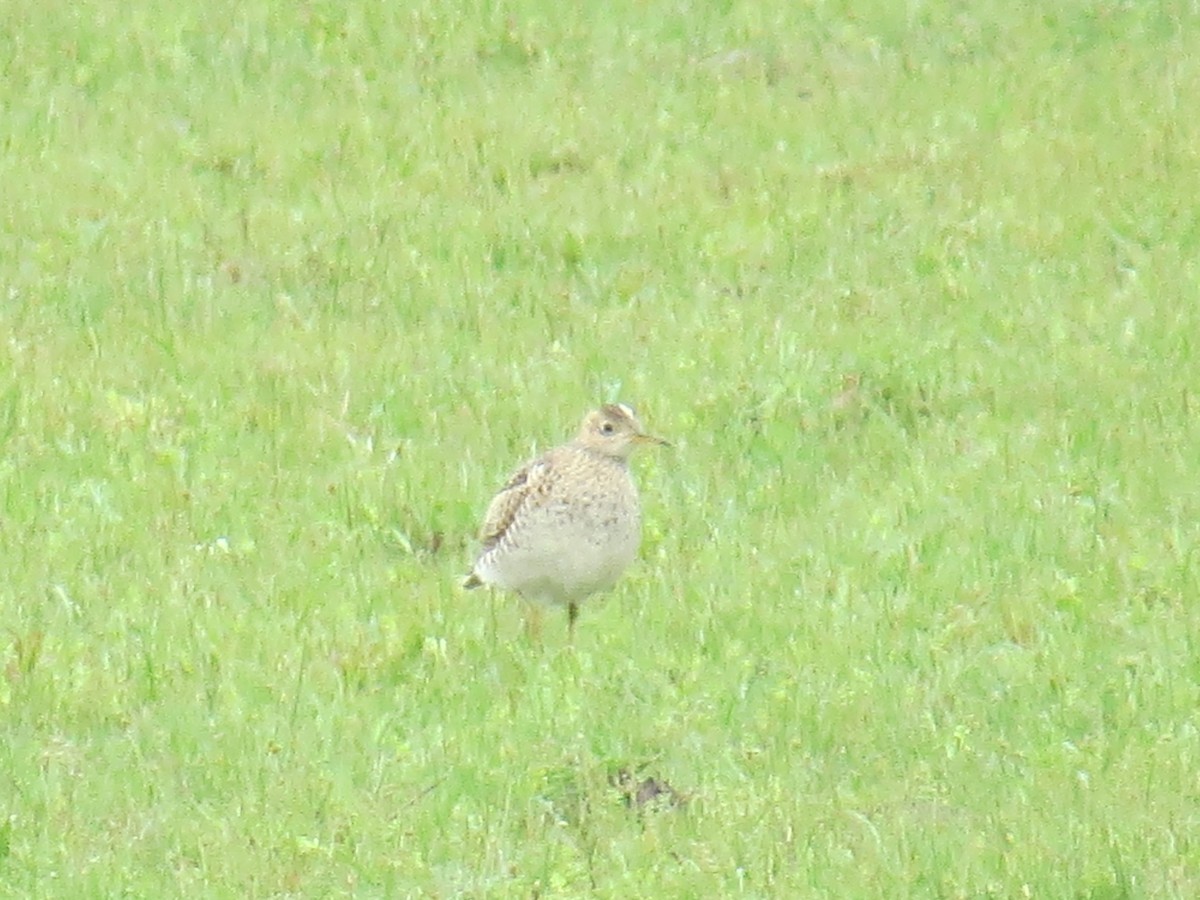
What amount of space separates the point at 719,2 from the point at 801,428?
7.89 metres

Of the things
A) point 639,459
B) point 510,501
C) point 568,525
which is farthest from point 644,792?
point 639,459

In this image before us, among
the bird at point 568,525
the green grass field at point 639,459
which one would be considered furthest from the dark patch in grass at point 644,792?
the bird at point 568,525

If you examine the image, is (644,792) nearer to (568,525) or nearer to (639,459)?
(568,525)

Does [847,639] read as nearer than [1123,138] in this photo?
Yes

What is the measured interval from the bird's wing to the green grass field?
0.29m

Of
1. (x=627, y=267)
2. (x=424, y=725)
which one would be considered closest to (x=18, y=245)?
(x=627, y=267)

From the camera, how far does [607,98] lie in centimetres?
1723

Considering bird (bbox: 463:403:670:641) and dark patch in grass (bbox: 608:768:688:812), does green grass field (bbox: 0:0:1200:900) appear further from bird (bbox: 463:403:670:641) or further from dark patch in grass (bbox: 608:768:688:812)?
bird (bbox: 463:403:670:641)

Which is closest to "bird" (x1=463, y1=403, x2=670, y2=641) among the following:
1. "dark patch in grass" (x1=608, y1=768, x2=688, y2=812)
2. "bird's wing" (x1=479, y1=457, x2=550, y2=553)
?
"bird's wing" (x1=479, y1=457, x2=550, y2=553)

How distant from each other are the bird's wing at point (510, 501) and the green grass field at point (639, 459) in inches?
11.4

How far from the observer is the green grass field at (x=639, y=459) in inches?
303

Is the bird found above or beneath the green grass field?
above

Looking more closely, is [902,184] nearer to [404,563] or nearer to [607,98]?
[607,98]

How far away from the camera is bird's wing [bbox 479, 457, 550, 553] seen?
31.7 ft
